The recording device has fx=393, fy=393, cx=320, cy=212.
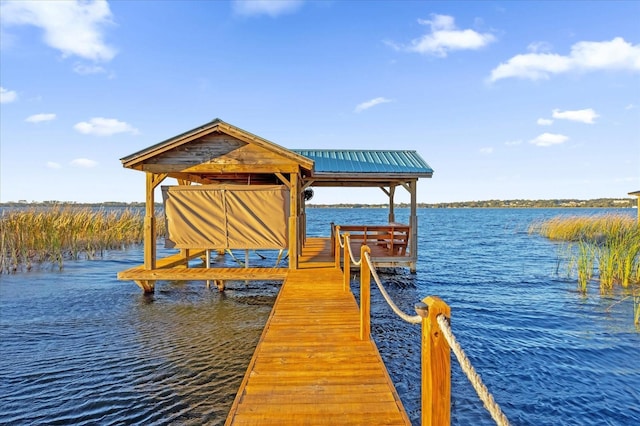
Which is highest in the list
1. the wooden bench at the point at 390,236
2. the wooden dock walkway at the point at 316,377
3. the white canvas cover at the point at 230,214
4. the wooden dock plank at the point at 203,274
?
the white canvas cover at the point at 230,214

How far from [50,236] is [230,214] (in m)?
11.9

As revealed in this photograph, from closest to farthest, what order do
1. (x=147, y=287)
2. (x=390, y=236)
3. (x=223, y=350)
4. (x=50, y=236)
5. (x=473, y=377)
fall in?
(x=473, y=377) < (x=223, y=350) < (x=147, y=287) < (x=390, y=236) < (x=50, y=236)

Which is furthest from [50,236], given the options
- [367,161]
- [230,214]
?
[367,161]

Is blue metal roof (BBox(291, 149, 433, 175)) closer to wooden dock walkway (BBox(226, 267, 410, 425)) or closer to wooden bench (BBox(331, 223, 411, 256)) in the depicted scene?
wooden bench (BBox(331, 223, 411, 256))

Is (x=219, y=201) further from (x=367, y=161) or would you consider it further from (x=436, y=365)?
(x=436, y=365)

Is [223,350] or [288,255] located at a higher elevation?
[288,255]

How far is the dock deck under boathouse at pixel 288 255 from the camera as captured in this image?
12.4 feet

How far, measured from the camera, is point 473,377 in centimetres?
192

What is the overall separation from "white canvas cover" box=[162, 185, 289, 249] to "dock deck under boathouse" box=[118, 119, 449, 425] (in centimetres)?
3

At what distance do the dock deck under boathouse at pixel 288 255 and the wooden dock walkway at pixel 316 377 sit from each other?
0.05ft

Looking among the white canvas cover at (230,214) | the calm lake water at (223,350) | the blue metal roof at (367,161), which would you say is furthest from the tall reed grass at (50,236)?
the blue metal roof at (367,161)

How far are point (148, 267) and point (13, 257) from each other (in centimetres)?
968

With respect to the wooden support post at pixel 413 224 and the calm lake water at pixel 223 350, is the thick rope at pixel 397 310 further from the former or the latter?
the wooden support post at pixel 413 224

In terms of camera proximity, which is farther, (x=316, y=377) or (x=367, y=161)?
(x=367, y=161)
